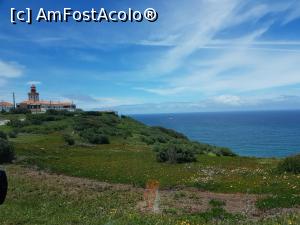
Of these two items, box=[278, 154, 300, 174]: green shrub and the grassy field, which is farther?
box=[278, 154, 300, 174]: green shrub

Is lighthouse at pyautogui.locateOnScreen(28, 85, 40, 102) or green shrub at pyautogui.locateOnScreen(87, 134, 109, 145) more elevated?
lighthouse at pyautogui.locateOnScreen(28, 85, 40, 102)

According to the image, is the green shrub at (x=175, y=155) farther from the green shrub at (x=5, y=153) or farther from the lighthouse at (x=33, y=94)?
the lighthouse at (x=33, y=94)

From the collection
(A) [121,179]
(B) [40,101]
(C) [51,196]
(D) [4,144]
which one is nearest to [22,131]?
(D) [4,144]

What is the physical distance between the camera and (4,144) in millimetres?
36312

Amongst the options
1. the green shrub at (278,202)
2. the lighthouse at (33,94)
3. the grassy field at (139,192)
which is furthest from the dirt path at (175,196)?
the lighthouse at (33,94)

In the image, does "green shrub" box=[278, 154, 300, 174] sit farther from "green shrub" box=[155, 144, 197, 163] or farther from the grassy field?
"green shrub" box=[155, 144, 197, 163]

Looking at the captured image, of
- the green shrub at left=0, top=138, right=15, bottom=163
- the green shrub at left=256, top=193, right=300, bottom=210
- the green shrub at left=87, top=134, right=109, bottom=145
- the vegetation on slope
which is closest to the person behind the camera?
the green shrub at left=256, top=193, right=300, bottom=210

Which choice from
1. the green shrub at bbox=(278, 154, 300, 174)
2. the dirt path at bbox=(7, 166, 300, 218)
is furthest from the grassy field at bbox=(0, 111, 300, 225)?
the green shrub at bbox=(278, 154, 300, 174)

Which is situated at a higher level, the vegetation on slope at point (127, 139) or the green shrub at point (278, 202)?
the vegetation on slope at point (127, 139)

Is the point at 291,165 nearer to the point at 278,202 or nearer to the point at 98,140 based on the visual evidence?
the point at 278,202

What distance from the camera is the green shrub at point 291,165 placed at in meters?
29.4

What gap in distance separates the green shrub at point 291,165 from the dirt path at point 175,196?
330 inches

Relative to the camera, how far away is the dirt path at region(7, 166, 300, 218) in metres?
18.0

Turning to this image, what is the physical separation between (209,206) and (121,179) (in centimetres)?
972
